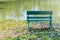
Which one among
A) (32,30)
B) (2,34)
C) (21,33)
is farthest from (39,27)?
(2,34)

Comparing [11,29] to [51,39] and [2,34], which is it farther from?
[51,39]

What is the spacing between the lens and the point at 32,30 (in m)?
7.80

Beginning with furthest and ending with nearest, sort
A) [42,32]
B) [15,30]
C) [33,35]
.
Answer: [15,30] → [42,32] → [33,35]

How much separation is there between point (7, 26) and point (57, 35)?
2.78 metres

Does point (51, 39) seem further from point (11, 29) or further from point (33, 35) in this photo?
point (11, 29)

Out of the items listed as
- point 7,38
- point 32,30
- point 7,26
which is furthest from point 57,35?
point 7,26

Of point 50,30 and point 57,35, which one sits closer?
point 57,35

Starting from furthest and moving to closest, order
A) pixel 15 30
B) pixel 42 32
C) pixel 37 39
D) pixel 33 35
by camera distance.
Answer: pixel 15 30 → pixel 42 32 → pixel 33 35 → pixel 37 39

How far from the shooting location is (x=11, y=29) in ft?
27.1

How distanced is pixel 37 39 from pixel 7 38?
1142 millimetres

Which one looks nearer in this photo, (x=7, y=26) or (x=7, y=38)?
(x=7, y=38)

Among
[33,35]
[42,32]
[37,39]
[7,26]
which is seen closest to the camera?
[37,39]

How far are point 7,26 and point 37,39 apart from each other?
8.73 feet

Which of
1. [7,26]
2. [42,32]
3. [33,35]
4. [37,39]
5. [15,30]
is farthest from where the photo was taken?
[7,26]
